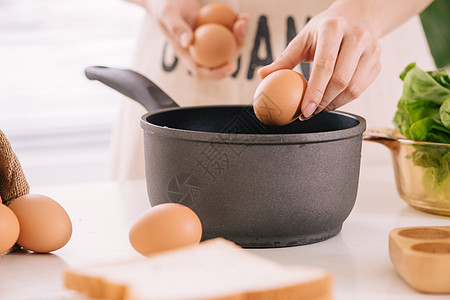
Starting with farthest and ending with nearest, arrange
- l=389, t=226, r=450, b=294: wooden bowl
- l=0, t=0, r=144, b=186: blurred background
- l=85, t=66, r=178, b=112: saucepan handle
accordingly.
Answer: l=0, t=0, r=144, b=186: blurred background
l=85, t=66, r=178, b=112: saucepan handle
l=389, t=226, r=450, b=294: wooden bowl

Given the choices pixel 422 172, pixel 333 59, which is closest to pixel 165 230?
pixel 333 59

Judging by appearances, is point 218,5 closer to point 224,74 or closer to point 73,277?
point 224,74

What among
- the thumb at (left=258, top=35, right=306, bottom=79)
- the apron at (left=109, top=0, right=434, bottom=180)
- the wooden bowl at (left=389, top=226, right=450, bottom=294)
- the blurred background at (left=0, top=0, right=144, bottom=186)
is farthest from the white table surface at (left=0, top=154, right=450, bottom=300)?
the blurred background at (left=0, top=0, right=144, bottom=186)

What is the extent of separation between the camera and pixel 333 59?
36.1 inches

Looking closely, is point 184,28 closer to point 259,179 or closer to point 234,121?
point 234,121

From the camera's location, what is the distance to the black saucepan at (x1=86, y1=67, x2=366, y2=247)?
817mm

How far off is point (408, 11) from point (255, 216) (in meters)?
0.63

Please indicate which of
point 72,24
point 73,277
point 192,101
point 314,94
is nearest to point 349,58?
point 314,94

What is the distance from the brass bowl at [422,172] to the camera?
1031 mm

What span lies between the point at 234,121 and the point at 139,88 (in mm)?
178

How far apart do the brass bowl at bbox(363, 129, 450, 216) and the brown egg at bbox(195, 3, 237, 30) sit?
527 mm

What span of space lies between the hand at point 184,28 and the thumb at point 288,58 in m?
0.49

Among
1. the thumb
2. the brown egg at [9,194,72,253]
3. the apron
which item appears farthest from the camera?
the apron

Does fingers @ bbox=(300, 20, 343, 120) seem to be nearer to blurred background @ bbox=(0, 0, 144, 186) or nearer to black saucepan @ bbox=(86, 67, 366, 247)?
black saucepan @ bbox=(86, 67, 366, 247)
